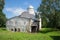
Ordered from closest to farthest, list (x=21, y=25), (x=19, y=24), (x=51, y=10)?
(x=51, y=10), (x=21, y=25), (x=19, y=24)

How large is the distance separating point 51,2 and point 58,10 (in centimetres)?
305

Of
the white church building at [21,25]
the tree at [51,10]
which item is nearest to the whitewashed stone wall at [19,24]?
the white church building at [21,25]

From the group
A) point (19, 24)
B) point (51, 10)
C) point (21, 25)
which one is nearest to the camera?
point (51, 10)

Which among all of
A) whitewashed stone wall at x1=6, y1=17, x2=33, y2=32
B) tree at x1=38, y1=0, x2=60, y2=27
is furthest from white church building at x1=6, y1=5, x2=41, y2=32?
tree at x1=38, y1=0, x2=60, y2=27

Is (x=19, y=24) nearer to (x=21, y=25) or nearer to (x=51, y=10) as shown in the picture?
(x=21, y=25)

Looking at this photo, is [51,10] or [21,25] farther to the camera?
[21,25]

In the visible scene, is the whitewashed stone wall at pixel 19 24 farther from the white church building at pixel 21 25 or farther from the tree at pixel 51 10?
the tree at pixel 51 10

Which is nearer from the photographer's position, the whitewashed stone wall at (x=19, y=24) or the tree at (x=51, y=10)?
the tree at (x=51, y=10)

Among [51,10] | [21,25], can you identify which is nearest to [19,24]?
[21,25]

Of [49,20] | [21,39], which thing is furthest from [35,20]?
[21,39]

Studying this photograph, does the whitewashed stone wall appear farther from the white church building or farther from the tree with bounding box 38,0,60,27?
the tree with bounding box 38,0,60,27

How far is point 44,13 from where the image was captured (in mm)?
54375

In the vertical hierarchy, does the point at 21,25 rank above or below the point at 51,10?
below

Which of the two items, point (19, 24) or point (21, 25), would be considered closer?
point (21, 25)
